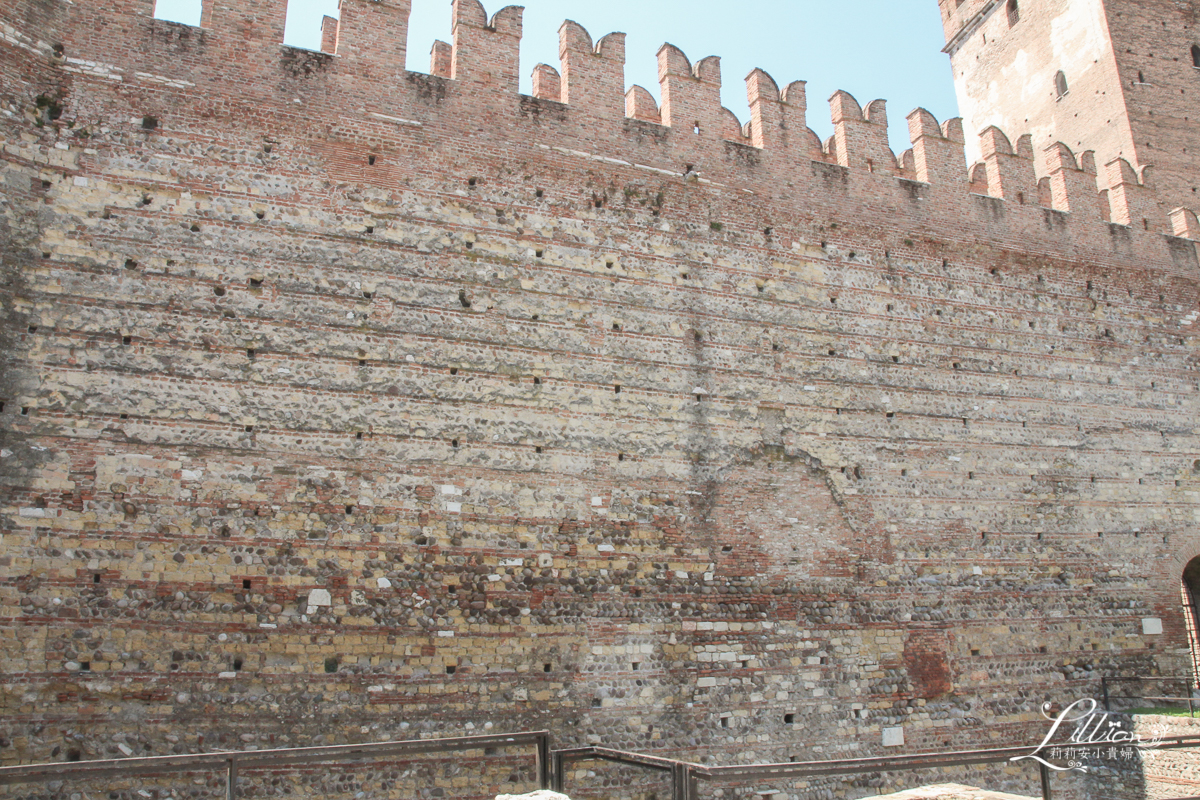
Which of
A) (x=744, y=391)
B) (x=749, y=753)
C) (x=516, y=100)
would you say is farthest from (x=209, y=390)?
(x=749, y=753)

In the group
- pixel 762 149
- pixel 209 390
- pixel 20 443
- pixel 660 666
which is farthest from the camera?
pixel 762 149

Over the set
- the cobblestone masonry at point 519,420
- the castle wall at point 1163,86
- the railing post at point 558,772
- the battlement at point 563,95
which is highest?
the castle wall at point 1163,86

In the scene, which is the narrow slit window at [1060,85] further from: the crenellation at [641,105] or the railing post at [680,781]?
the railing post at [680,781]

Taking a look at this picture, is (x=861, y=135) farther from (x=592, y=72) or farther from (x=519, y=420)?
(x=519, y=420)

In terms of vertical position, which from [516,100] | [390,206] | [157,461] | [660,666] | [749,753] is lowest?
[749,753]

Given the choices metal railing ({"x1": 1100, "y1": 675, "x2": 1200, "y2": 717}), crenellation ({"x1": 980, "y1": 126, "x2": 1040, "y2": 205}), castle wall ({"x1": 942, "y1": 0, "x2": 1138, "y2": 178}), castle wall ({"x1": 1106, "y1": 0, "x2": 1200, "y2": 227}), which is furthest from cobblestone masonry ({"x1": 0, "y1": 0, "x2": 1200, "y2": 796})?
castle wall ({"x1": 942, "y1": 0, "x2": 1138, "y2": 178})

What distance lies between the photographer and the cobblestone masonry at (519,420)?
6.14 m

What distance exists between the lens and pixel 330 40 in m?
10.2

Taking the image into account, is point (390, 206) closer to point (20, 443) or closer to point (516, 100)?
point (516, 100)

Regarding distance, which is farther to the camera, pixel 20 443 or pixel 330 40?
pixel 330 40

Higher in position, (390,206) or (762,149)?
(762,149)

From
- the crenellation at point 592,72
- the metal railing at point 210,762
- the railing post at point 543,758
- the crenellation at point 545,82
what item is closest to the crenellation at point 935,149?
the crenellation at point 592,72

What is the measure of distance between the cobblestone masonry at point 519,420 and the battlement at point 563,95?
0.13 feet

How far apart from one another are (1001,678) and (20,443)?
8941mm
